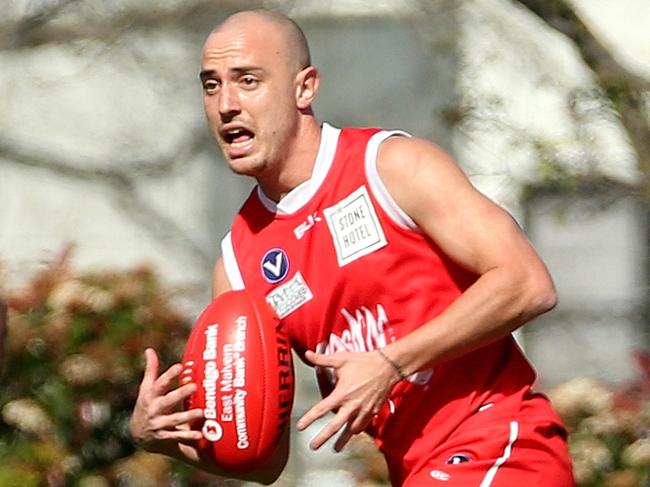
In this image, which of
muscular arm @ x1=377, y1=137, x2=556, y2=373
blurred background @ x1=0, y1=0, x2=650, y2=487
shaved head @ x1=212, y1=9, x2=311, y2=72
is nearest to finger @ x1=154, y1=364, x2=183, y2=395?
muscular arm @ x1=377, y1=137, x2=556, y2=373

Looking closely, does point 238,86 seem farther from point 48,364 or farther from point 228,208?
point 228,208

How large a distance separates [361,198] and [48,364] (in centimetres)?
258

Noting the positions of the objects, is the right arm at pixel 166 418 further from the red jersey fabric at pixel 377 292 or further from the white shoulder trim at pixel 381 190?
the white shoulder trim at pixel 381 190

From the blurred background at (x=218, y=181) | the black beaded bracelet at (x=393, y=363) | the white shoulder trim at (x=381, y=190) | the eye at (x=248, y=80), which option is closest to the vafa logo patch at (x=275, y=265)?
the white shoulder trim at (x=381, y=190)

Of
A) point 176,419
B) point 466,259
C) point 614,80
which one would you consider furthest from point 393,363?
point 614,80

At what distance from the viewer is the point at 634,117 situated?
7543 mm

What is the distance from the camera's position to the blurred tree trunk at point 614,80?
7543 mm

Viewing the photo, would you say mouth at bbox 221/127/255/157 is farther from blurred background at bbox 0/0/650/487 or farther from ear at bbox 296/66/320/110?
blurred background at bbox 0/0/650/487

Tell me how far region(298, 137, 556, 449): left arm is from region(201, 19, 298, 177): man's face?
371 mm

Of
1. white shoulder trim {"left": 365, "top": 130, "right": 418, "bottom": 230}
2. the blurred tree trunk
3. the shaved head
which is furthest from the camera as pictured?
the blurred tree trunk

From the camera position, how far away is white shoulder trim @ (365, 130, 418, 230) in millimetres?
4336

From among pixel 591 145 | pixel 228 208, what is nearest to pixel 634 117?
pixel 591 145

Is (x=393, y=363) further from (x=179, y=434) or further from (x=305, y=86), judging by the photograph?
(x=305, y=86)

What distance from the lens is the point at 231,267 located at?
4.73 m
